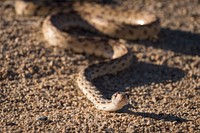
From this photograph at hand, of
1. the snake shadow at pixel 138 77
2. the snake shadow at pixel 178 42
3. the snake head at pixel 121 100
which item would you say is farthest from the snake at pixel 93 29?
the snake head at pixel 121 100

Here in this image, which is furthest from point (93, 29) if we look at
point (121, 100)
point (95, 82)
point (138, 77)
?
point (121, 100)

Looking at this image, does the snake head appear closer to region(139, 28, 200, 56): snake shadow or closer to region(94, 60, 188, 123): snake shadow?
region(94, 60, 188, 123): snake shadow

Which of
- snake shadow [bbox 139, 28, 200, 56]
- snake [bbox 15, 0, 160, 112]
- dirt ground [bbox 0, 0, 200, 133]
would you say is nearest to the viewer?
dirt ground [bbox 0, 0, 200, 133]

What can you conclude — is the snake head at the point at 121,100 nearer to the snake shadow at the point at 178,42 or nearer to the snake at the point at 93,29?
the snake at the point at 93,29

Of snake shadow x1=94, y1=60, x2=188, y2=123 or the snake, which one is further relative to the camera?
the snake

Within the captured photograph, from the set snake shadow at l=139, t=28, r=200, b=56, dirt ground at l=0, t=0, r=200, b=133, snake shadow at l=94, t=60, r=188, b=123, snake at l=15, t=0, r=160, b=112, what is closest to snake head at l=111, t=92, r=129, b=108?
dirt ground at l=0, t=0, r=200, b=133

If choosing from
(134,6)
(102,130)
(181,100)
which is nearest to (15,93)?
(102,130)

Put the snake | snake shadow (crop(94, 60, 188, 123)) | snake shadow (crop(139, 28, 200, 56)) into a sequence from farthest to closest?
snake shadow (crop(139, 28, 200, 56)) < the snake < snake shadow (crop(94, 60, 188, 123))
